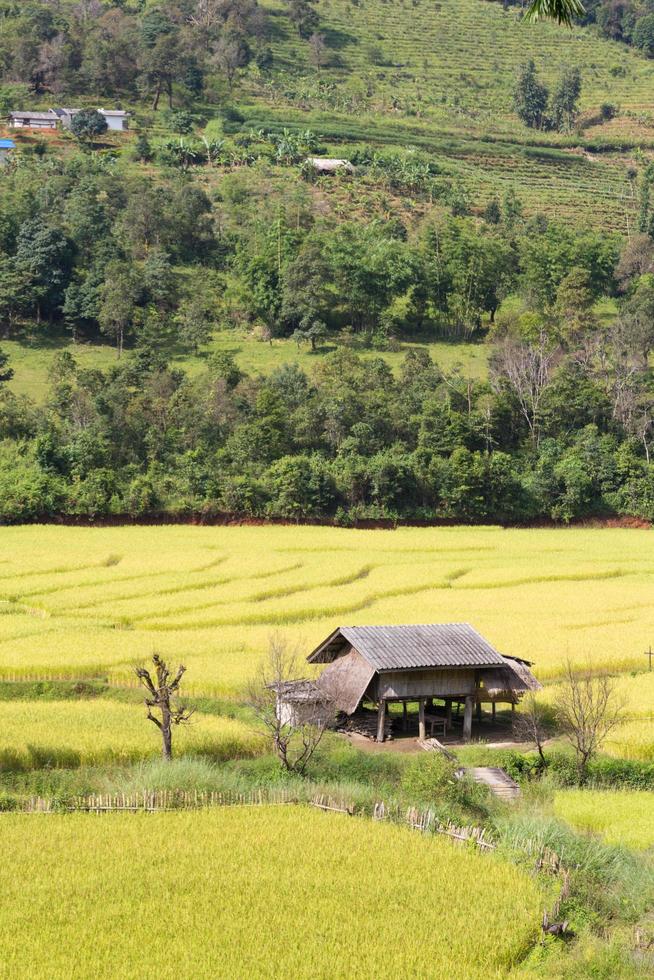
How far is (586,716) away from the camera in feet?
87.5

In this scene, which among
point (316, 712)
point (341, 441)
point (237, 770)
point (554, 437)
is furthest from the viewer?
point (554, 437)

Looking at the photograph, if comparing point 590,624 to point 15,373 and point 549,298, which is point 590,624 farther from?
point 549,298

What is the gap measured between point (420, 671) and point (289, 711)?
3.15 m

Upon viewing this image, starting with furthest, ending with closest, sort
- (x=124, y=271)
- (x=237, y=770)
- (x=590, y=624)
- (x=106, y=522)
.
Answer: (x=124, y=271) → (x=106, y=522) → (x=590, y=624) → (x=237, y=770)

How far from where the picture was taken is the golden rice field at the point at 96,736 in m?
24.9

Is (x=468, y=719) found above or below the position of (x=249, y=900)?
below

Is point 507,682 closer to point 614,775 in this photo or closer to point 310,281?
point 614,775

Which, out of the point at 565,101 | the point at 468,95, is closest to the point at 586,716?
the point at 565,101

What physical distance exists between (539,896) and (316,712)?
10661 mm

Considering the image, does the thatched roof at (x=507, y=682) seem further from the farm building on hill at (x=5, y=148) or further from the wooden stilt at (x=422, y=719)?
the farm building on hill at (x=5, y=148)

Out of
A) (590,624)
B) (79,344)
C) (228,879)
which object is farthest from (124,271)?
(228,879)

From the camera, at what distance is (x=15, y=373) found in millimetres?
73438

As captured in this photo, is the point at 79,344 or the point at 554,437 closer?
the point at 554,437

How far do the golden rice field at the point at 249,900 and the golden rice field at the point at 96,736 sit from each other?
3.39 metres
